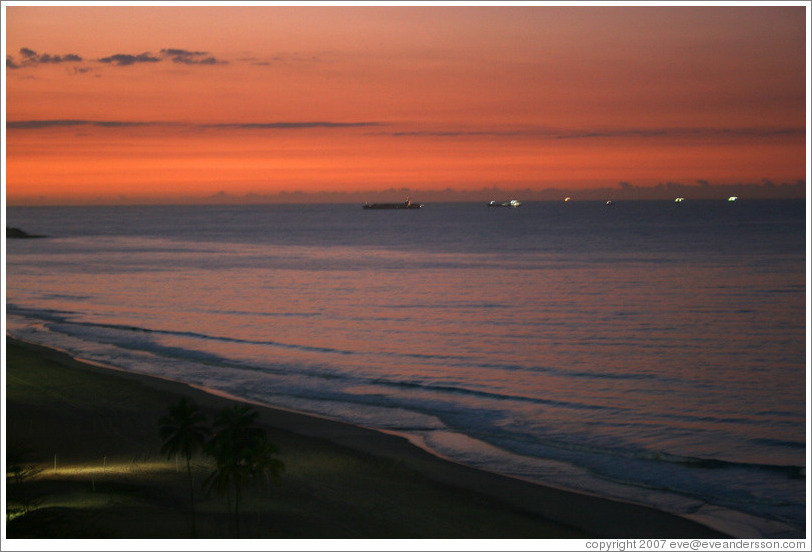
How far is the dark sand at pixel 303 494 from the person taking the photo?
20.2 metres

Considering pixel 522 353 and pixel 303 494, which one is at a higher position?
pixel 522 353

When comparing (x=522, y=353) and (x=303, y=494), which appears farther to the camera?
(x=522, y=353)

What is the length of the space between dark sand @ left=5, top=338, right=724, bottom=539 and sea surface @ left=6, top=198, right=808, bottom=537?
1.41 m

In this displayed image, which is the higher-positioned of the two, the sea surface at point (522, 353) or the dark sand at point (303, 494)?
the sea surface at point (522, 353)

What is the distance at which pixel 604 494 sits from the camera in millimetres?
23500

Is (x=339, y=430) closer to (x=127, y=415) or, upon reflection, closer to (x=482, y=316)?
(x=127, y=415)

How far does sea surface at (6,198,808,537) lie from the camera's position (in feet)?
86.0

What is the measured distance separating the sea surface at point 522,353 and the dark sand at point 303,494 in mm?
1414

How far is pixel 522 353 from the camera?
4228 centimetres

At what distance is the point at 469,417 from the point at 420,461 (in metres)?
5.25

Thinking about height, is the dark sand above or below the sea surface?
below

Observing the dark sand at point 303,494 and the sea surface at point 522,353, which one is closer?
Answer: the dark sand at point 303,494

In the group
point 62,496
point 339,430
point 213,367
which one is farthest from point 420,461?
point 213,367

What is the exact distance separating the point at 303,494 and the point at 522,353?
21230mm
